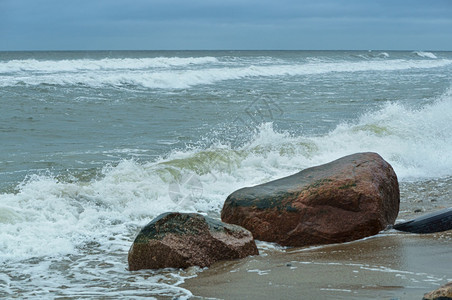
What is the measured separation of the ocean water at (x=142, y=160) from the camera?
4879mm

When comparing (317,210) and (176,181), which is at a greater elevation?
(317,210)

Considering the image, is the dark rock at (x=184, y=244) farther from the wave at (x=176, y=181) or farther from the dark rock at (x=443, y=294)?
the dark rock at (x=443, y=294)

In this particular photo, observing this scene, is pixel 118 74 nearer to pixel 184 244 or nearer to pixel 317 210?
pixel 317 210

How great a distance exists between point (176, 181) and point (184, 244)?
330 centimetres

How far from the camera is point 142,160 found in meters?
9.18

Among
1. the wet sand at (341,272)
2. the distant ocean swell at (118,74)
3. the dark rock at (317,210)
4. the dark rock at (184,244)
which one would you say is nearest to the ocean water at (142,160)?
the dark rock at (184,244)

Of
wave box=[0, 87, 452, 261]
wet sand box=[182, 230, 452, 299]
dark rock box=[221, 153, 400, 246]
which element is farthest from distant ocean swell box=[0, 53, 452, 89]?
wet sand box=[182, 230, 452, 299]

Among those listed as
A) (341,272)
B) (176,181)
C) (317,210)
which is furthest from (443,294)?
(176,181)

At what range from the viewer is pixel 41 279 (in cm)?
446

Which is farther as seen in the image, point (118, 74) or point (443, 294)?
point (118, 74)

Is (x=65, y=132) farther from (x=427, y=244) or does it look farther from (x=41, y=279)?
(x=427, y=244)

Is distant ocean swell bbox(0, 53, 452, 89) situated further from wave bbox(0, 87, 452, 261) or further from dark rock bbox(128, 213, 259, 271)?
dark rock bbox(128, 213, 259, 271)

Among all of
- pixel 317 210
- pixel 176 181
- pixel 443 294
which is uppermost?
pixel 443 294

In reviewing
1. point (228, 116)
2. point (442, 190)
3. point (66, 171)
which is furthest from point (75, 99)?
point (442, 190)
